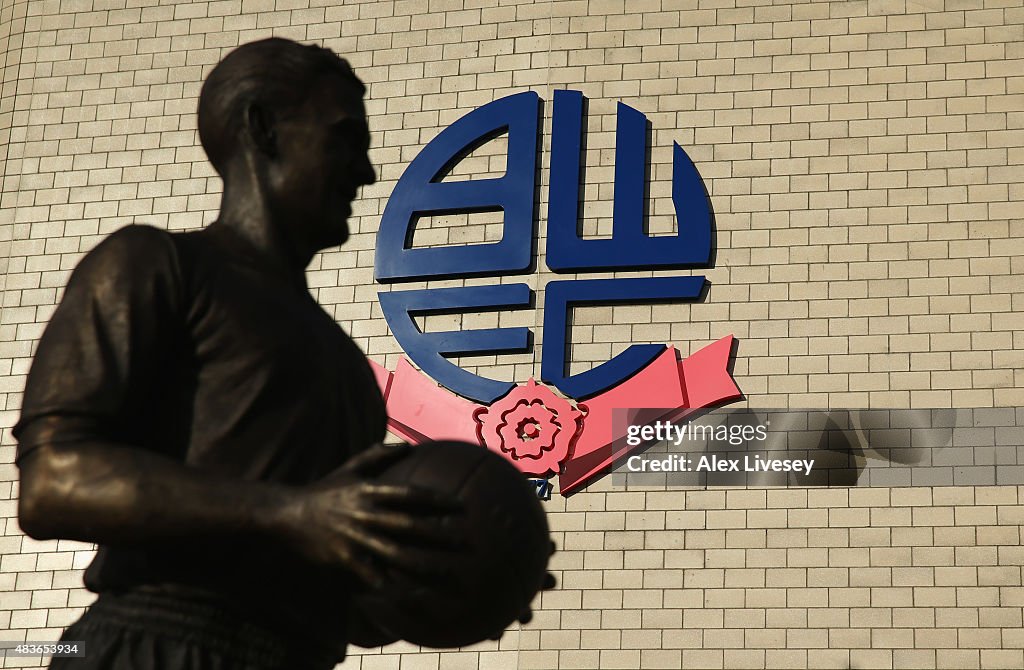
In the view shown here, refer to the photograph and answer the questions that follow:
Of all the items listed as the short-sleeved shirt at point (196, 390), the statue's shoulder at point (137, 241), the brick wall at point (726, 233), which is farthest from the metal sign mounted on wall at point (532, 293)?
the statue's shoulder at point (137, 241)

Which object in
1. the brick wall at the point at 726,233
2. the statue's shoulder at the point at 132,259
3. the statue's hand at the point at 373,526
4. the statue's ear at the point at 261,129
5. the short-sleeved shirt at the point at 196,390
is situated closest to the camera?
the statue's hand at the point at 373,526

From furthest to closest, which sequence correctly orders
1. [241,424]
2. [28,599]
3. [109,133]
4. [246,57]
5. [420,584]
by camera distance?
[109,133] → [28,599] → [246,57] → [241,424] → [420,584]

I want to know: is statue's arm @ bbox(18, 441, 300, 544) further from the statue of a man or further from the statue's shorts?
the statue's shorts

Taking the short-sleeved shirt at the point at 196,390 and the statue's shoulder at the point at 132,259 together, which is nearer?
the short-sleeved shirt at the point at 196,390

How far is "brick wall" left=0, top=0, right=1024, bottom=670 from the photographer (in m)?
11.6

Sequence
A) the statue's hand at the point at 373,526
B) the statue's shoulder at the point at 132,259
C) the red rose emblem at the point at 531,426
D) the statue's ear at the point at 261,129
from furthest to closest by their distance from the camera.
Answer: the red rose emblem at the point at 531,426 < the statue's ear at the point at 261,129 < the statue's shoulder at the point at 132,259 < the statue's hand at the point at 373,526

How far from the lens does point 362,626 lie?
124 inches

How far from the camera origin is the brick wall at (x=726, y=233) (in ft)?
37.9

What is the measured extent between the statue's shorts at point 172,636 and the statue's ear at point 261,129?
2.93 feet

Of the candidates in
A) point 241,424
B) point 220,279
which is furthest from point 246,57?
point 241,424

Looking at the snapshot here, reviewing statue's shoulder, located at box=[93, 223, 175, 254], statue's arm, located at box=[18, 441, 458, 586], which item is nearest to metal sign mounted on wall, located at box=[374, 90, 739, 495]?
statue's shoulder, located at box=[93, 223, 175, 254]

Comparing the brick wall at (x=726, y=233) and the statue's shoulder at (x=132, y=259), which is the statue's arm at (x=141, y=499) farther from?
the brick wall at (x=726, y=233)

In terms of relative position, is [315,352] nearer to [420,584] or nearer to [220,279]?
[220,279]

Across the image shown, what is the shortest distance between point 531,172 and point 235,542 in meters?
10.4
